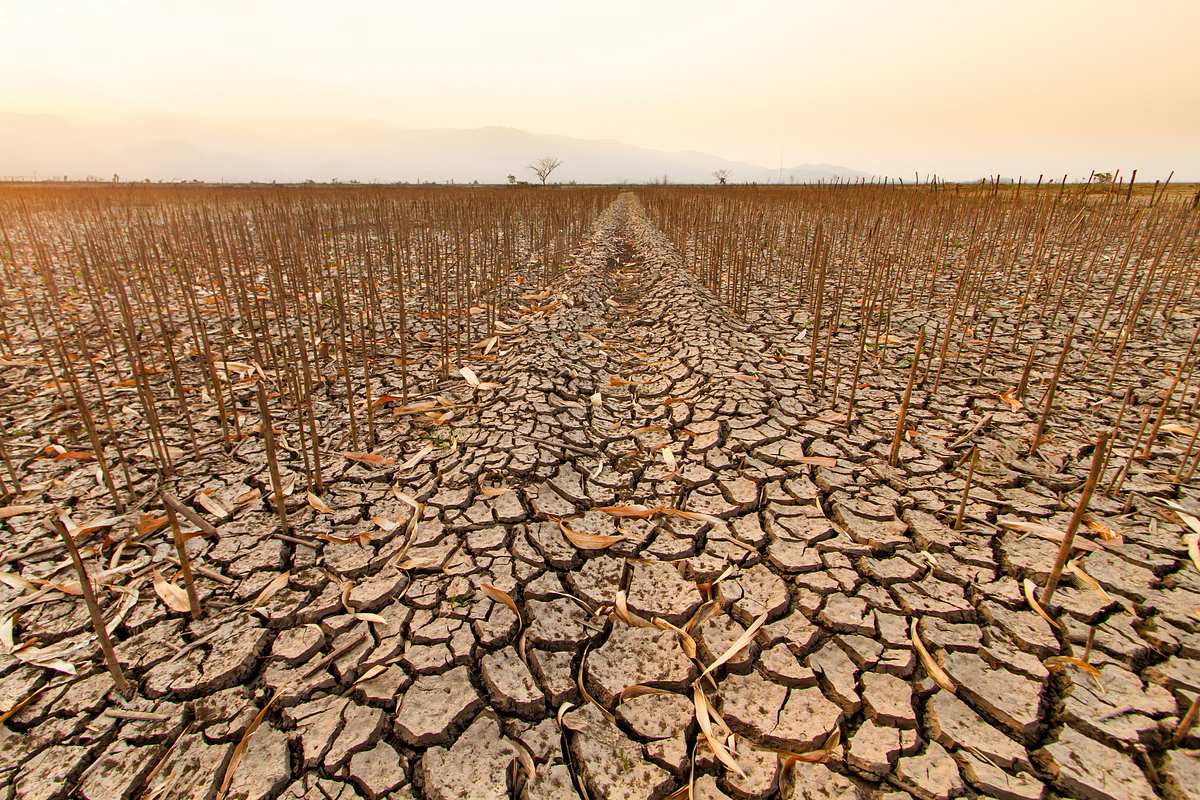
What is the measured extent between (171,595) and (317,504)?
740mm

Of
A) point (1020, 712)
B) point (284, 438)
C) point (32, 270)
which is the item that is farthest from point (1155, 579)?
point (32, 270)

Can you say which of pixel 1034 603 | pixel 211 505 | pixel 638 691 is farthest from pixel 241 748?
pixel 1034 603

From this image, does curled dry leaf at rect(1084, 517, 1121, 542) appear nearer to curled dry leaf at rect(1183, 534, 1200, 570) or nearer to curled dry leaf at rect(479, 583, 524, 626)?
curled dry leaf at rect(1183, 534, 1200, 570)

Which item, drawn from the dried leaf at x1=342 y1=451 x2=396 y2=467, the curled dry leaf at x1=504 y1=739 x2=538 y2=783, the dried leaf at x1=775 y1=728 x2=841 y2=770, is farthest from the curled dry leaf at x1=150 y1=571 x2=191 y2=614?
the dried leaf at x1=775 y1=728 x2=841 y2=770

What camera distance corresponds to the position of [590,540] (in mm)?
2648

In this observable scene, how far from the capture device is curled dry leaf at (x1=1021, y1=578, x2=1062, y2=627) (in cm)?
207

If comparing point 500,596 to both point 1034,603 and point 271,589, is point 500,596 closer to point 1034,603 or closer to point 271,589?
point 271,589

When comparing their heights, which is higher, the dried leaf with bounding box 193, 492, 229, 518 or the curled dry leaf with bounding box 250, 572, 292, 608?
the dried leaf with bounding box 193, 492, 229, 518

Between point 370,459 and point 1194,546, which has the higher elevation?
point 1194,546

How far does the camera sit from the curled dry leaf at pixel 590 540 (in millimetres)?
2625

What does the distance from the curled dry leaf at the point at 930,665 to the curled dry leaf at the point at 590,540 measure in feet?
4.36

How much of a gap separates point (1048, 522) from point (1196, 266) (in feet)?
30.0

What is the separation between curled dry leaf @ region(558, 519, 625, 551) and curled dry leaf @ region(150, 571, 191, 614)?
1.69 m

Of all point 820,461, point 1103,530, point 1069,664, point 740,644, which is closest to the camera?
point 1069,664
